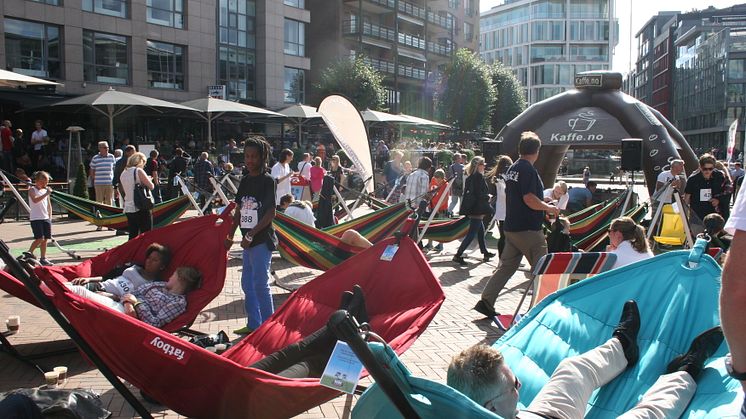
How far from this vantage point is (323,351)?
360cm

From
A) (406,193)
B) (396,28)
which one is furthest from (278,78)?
(406,193)

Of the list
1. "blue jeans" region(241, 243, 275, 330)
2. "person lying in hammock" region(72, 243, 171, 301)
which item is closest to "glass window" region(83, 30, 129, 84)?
"person lying in hammock" region(72, 243, 171, 301)

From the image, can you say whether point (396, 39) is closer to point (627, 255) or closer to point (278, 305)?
point (278, 305)

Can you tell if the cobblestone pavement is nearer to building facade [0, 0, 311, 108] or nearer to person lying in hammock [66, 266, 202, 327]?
person lying in hammock [66, 266, 202, 327]

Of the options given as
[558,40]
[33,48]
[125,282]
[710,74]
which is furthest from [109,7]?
[558,40]

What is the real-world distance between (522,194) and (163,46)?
896 inches

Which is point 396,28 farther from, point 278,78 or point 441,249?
point 441,249

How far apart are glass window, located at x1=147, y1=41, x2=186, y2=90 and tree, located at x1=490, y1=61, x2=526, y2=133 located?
95.1ft

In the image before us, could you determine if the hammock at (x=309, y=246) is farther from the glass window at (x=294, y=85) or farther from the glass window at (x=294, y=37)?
the glass window at (x=294, y=37)

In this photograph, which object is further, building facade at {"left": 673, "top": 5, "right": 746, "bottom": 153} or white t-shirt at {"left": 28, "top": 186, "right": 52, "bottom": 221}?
building facade at {"left": 673, "top": 5, "right": 746, "bottom": 153}

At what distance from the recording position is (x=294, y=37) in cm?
3234

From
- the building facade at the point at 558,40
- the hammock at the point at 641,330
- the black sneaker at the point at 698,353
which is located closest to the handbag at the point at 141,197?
the hammock at the point at 641,330

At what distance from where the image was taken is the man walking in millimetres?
5762

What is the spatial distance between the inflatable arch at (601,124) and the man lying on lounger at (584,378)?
10.9 meters
